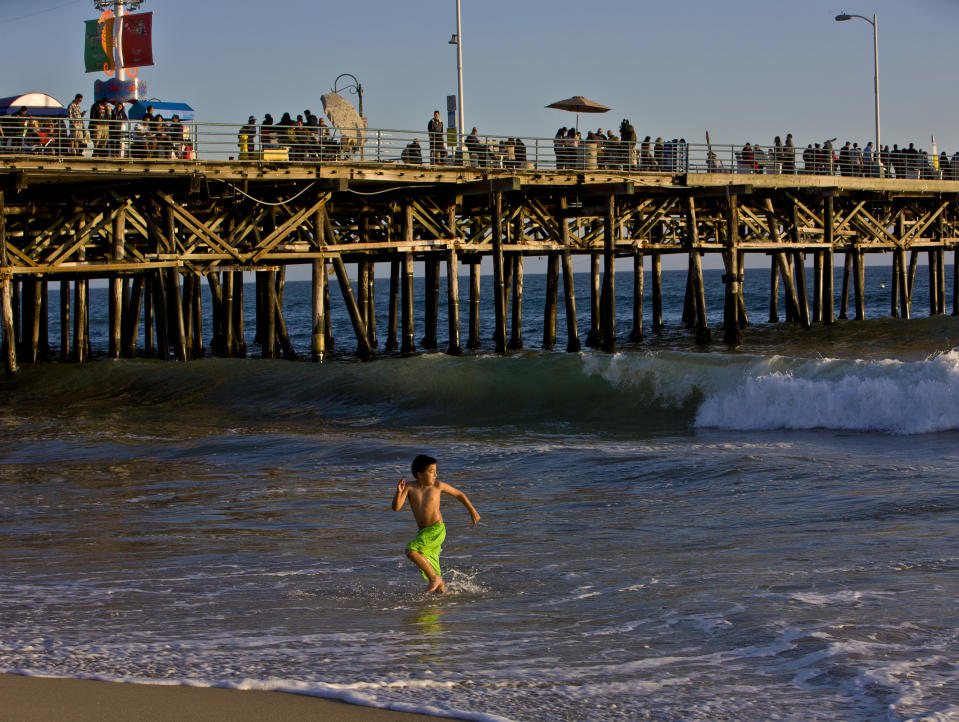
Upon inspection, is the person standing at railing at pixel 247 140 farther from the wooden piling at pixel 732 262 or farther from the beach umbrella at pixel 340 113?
the wooden piling at pixel 732 262

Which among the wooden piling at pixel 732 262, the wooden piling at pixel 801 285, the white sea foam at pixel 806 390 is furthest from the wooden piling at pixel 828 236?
the white sea foam at pixel 806 390

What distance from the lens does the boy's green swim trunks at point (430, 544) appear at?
7.34m

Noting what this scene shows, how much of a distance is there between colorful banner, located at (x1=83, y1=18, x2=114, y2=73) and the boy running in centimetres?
1989

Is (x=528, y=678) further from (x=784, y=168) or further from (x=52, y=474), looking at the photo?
(x=784, y=168)

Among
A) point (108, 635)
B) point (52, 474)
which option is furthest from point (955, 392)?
point (108, 635)

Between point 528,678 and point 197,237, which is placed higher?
point 197,237

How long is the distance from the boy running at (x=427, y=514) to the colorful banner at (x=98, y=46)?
19.9 meters

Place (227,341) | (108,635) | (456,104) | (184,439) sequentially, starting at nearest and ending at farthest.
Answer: (108,635)
(184,439)
(227,341)
(456,104)

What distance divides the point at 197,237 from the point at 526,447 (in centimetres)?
1089

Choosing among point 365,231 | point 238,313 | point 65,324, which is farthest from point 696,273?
point 65,324

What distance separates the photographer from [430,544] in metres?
7.38

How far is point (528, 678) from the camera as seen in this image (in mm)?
5566

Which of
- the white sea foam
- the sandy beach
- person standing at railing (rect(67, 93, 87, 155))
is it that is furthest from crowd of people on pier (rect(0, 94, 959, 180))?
the sandy beach

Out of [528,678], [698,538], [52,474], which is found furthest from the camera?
[52,474]
